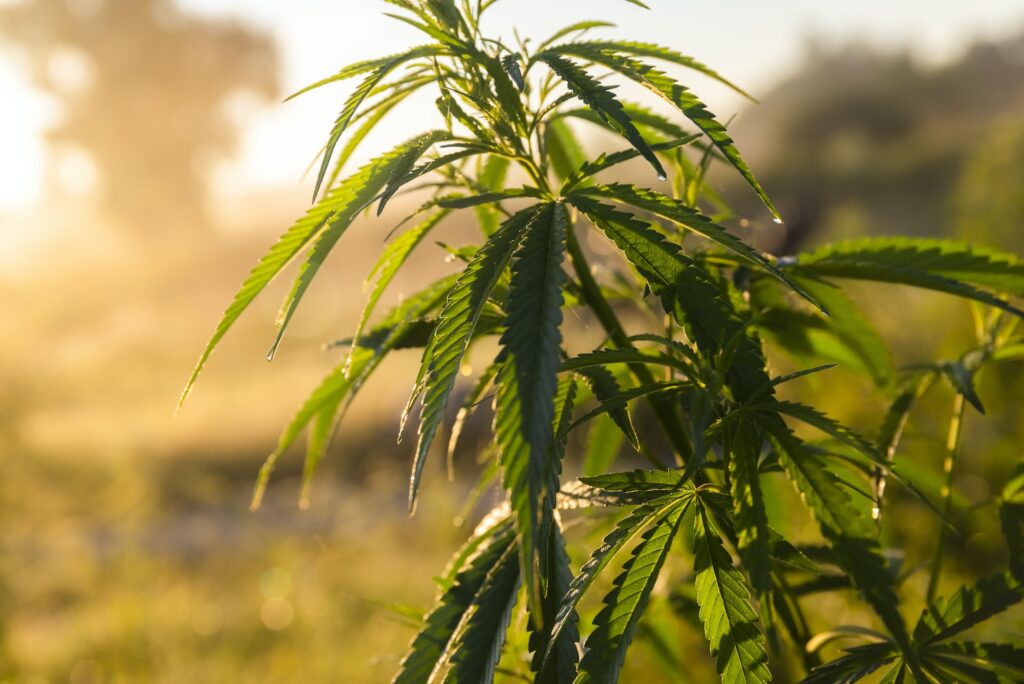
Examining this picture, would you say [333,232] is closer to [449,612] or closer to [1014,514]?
[449,612]

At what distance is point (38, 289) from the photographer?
2339cm

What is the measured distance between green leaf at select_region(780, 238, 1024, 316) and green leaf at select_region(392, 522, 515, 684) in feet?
1.20

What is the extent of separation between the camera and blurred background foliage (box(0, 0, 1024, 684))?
3764 mm

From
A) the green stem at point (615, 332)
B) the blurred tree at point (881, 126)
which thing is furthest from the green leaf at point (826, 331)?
the blurred tree at point (881, 126)

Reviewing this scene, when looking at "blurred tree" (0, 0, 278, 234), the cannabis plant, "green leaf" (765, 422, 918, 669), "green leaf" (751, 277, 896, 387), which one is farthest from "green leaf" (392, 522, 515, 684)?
"blurred tree" (0, 0, 278, 234)

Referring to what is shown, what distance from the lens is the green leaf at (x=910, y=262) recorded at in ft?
2.59

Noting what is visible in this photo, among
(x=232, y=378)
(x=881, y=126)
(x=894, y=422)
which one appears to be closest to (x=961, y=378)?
(x=894, y=422)

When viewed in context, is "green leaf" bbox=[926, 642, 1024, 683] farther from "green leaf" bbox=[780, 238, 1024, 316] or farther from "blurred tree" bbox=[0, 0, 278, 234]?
"blurred tree" bbox=[0, 0, 278, 234]

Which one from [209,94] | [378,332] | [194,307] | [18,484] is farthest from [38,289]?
[378,332]

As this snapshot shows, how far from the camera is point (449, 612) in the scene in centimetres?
72

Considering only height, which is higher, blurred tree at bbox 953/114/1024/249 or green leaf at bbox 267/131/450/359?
blurred tree at bbox 953/114/1024/249

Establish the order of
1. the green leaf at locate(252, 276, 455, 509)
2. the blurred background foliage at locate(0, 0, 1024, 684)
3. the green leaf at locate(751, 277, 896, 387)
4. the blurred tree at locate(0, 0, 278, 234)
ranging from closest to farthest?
the green leaf at locate(252, 276, 455, 509) → the green leaf at locate(751, 277, 896, 387) → the blurred background foliage at locate(0, 0, 1024, 684) → the blurred tree at locate(0, 0, 278, 234)

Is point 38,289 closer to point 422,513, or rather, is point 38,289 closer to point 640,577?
point 422,513

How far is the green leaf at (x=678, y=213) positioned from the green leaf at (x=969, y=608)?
1.01 feet
